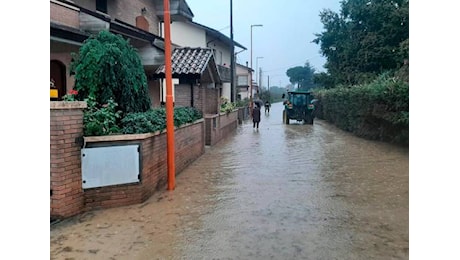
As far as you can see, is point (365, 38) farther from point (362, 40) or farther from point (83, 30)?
point (83, 30)

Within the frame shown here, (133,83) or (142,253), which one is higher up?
(133,83)

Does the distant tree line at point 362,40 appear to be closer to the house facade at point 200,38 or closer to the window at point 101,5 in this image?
the house facade at point 200,38

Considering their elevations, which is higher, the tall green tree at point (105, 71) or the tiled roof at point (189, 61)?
the tiled roof at point (189, 61)

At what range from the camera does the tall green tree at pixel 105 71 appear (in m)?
6.76

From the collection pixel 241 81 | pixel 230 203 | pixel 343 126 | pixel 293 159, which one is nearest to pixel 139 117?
pixel 230 203

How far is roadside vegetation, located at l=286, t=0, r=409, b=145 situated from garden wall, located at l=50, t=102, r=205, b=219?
8.02m

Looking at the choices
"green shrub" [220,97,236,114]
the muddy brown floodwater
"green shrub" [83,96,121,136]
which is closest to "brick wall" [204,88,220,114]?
"green shrub" [220,97,236,114]

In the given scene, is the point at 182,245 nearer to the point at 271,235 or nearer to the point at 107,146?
the point at 271,235

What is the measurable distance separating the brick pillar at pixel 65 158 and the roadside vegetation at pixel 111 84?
24.5 inches

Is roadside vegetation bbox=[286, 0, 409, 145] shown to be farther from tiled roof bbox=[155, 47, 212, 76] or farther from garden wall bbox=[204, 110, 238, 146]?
tiled roof bbox=[155, 47, 212, 76]

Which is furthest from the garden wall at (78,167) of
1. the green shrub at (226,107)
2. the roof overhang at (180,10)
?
the green shrub at (226,107)

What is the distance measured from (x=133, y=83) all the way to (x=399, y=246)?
5288 millimetres

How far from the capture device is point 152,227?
5008 mm

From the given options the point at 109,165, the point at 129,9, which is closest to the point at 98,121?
the point at 109,165
